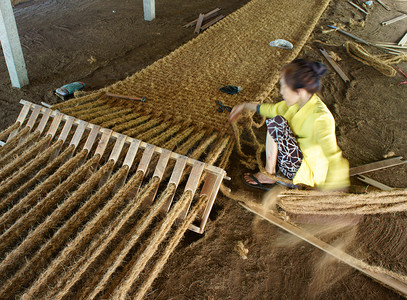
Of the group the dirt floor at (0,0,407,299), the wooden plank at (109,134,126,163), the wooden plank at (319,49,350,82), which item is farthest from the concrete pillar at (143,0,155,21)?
the wooden plank at (109,134,126,163)

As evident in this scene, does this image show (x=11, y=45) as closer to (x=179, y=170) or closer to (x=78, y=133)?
(x=78, y=133)

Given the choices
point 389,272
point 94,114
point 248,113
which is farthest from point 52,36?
point 389,272

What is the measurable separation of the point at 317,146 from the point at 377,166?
4.31 ft

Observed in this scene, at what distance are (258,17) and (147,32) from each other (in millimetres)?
2230

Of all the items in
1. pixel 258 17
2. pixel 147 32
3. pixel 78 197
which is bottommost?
pixel 147 32

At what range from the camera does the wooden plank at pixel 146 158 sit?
2.00 metres

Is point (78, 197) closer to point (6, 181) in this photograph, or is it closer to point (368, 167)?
point (6, 181)

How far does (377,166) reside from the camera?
8.98 feet

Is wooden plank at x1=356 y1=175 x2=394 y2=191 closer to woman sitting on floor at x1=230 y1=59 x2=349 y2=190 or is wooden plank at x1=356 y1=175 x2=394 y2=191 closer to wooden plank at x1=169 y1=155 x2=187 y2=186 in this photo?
woman sitting on floor at x1=230 y1=59 x2=349 y2=190

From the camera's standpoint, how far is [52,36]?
499cm

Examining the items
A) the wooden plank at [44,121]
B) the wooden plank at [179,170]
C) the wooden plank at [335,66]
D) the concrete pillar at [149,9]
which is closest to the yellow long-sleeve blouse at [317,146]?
the wooden plank at [179,170]

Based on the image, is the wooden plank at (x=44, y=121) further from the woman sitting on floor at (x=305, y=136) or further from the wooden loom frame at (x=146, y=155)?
the woman sitting on floor at (x=305, y=136)

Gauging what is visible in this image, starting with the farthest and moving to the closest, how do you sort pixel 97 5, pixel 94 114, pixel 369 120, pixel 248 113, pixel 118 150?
pixel 97 5, pixel 369 120, pixel 248 113, pixel 94 114, pixel 118 150

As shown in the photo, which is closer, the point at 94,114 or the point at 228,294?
the point at 228,294
